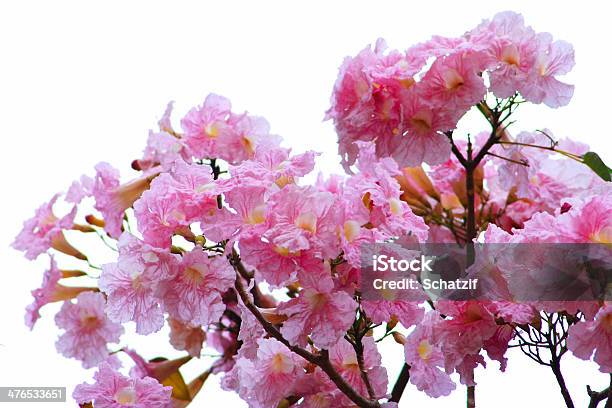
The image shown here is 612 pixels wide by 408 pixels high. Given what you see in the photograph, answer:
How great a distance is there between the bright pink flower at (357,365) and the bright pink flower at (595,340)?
0.56 feet

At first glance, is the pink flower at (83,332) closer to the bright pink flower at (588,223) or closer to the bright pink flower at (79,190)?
the bright pink flower at (79,190)

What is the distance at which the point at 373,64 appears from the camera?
79cm

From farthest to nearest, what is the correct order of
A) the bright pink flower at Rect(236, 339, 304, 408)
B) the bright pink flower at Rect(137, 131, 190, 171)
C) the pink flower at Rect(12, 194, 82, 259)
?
the pink flower at Rect(12, 194, 82, 259) → the bright pink flower at Rect(137, 131, 190, 171) → the bright pink flower at Rect(236, 339, 304, 408)

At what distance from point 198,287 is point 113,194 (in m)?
0.31

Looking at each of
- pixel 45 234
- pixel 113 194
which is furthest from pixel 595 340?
pixel 45 234

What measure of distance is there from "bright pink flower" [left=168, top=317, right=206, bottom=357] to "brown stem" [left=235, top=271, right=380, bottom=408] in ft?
0.90

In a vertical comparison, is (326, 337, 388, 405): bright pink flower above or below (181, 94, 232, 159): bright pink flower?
below

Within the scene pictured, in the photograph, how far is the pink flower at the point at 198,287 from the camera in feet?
2.18

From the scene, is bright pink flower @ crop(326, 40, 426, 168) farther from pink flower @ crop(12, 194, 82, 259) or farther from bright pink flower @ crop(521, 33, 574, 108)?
pink flower @ crop(12, 194, 82, 259)

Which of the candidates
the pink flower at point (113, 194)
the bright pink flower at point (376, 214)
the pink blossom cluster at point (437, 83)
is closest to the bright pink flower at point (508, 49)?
the pink blossom cluster at point (437, 83)

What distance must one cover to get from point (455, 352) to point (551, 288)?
95 mm

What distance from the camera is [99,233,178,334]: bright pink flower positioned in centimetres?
67

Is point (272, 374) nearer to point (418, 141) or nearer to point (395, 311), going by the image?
point (395, 311)

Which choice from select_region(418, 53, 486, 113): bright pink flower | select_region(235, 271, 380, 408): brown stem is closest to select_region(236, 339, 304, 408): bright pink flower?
select_region(235, 271, 380, 408): brown stem
